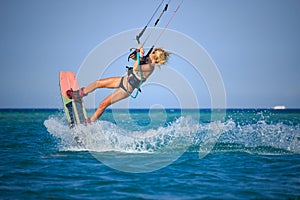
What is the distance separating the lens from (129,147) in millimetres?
10617

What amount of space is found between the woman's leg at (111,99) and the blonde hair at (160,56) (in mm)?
1452

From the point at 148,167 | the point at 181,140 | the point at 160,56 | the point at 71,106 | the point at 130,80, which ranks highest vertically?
the point at 160,56

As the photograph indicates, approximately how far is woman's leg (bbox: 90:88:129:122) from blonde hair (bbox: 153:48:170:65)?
1.45 m

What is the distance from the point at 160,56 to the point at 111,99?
6.62ft

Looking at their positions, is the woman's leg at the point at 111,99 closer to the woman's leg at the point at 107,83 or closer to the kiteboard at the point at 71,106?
the woman's leg at the point at 107,83

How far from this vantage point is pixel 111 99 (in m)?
9.59

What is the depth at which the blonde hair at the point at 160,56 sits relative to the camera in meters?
8.85

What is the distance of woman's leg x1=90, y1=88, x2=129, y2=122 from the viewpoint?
31.2 feet

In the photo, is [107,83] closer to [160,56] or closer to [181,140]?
[160,56]

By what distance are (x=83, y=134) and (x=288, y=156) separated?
6.28 m

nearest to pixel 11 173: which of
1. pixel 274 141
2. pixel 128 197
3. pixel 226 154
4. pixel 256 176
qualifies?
pixel 128 197

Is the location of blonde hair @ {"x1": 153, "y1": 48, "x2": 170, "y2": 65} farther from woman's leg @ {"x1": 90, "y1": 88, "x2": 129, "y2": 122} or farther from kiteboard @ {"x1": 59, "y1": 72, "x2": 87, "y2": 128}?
kiteboard @ {"x1": 59, "y1": 72, "x2": 87, "y2": 128}

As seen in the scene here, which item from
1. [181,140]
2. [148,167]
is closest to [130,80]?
[148,167]

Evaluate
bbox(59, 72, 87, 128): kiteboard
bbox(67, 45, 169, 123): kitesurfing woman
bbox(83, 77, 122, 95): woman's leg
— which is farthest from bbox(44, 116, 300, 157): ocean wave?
→ bbox(83, 77, 122, 95): woman's leg
